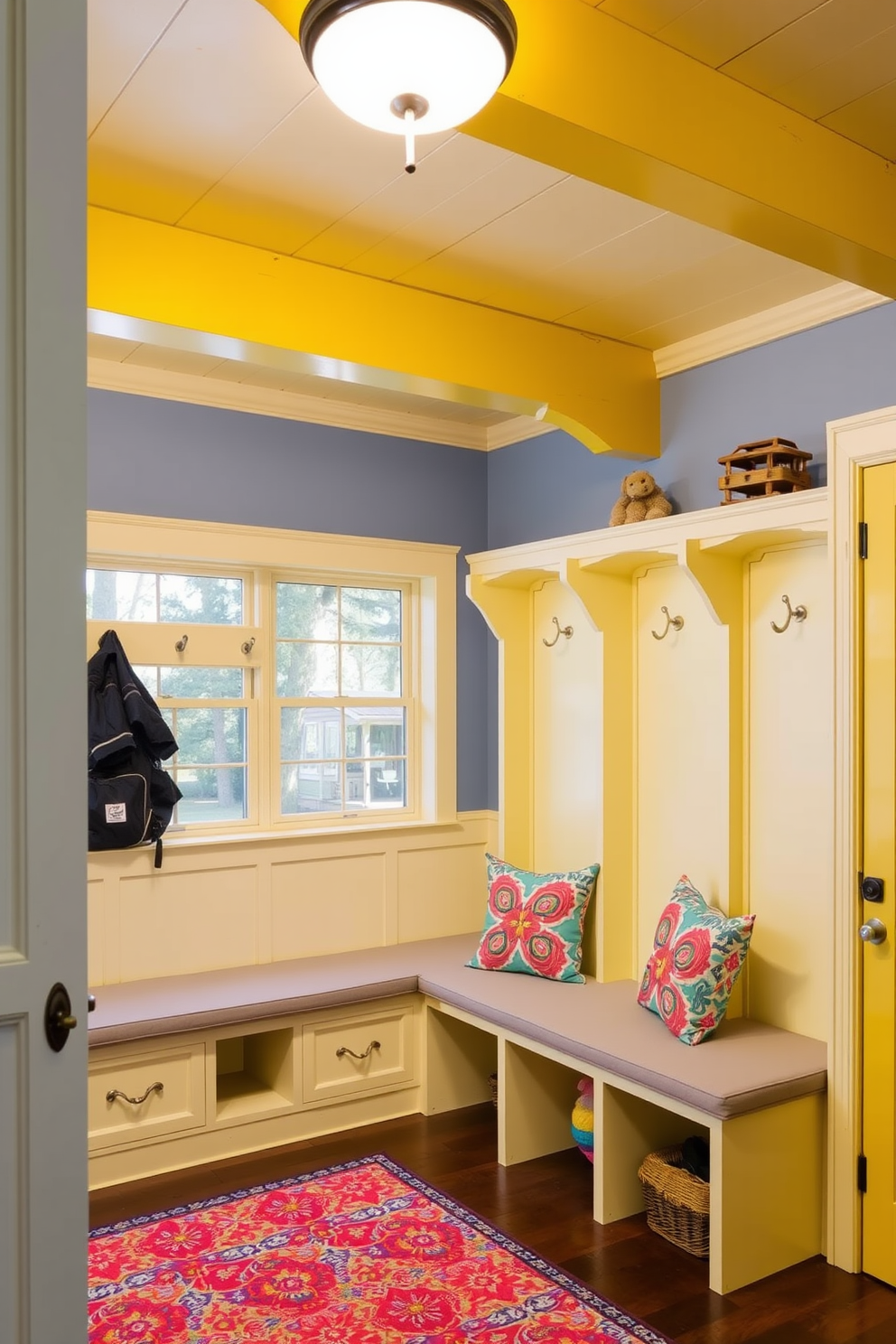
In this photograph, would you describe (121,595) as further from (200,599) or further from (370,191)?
(370,191)

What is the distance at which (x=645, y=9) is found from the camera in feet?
6.07

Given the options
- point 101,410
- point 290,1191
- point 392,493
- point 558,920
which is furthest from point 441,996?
point 101,410

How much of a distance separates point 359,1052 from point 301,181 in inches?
106

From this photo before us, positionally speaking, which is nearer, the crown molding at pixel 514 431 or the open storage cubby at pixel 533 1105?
the open storage cubby at pixel 533 1105

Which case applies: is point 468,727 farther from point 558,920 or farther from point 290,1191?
point 290,1191

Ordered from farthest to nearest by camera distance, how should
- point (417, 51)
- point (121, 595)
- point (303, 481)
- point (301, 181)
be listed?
point (303, 481), point (121, 595), point (301, 181), point (417, 51)

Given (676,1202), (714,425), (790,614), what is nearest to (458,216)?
(714,425)

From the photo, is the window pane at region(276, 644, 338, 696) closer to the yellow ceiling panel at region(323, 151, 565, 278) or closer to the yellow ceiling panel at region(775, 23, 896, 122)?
the yellow ceiling panel at region(323, 151, 565, 278)

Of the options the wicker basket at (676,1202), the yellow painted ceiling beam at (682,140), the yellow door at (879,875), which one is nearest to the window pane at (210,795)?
the wicker basket at (676,1202)

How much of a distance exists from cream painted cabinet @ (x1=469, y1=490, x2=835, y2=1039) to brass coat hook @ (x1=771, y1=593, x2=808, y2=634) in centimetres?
2

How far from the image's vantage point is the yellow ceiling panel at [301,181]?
228 centimetres

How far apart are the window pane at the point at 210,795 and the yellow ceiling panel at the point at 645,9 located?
282 cm

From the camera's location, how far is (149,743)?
364cm

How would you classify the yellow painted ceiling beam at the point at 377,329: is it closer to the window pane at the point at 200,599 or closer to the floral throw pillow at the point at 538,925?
the window pane at the point at 200,599
